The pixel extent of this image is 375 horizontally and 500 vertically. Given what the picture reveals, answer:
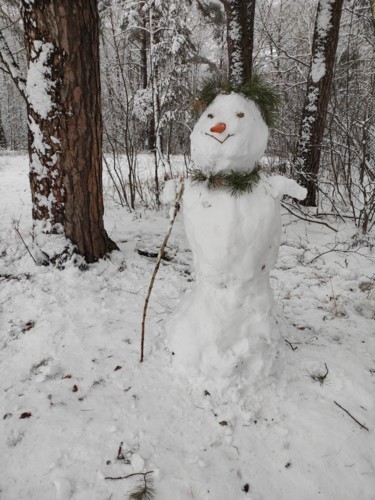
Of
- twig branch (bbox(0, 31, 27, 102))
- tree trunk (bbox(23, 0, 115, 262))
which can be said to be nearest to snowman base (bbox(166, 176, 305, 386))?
tree trunk (bbox(23, 0, 115, 262))

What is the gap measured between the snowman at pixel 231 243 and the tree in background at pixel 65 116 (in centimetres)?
136

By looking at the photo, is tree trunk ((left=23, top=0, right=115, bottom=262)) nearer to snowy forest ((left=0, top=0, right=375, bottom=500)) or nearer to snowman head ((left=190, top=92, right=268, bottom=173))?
snowy forest ((left=0, top=0, right=375, bottom=500))

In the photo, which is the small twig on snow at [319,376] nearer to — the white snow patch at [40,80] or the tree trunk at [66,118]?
the tree trunk at [66,118]

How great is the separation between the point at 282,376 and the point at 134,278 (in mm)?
1578

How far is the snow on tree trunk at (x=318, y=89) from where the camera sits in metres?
4.68

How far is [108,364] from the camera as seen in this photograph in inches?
81.7

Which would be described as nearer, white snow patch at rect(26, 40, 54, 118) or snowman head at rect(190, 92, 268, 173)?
snowman head at rect(190, 92, 268, 173)

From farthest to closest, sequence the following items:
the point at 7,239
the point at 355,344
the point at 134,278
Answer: the point at 7,239, the point at 134,278, the point at 355,344

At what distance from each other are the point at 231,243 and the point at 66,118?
1882mm

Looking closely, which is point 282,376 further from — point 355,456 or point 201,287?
point 201,287

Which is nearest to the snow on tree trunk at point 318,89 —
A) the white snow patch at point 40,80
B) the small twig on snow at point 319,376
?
the small twig on snow at point 319,376

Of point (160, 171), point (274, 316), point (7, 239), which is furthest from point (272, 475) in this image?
point (160, 171)

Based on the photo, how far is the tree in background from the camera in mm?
2552

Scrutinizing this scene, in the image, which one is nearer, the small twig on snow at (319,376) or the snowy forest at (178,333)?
the snowy forest at (178,333)
